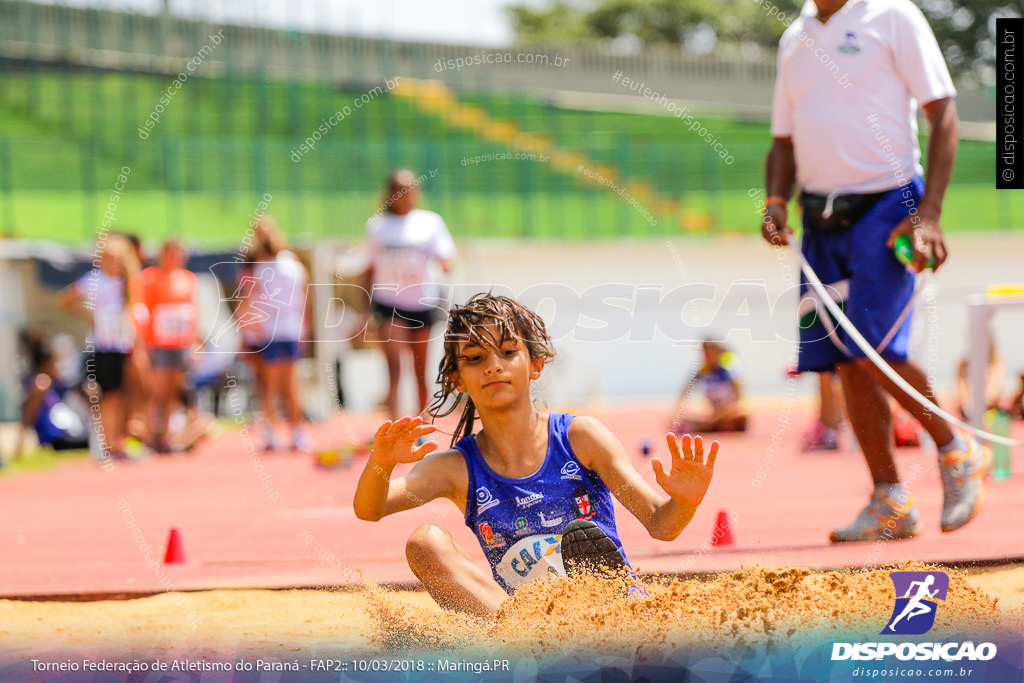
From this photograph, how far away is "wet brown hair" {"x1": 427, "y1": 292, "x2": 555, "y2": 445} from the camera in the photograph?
3.07 m

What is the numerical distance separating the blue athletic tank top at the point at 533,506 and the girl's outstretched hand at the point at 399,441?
1.02 feet

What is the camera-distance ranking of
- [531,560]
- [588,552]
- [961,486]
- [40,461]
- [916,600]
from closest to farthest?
[916,600] < [588,552] < [531,560] < [961,486] < [40,461]

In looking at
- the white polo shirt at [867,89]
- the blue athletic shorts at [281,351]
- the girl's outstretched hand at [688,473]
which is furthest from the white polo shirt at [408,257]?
the girl's outstretched hand at [688,473]

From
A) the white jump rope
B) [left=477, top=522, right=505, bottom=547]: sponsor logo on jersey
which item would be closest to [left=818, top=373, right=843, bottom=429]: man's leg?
the white jump rope

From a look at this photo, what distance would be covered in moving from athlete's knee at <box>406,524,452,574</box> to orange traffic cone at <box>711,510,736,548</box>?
1.58 meters

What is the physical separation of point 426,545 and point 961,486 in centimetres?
209

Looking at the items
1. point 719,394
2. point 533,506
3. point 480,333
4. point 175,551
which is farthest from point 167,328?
point 533,506

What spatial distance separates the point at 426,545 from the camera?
290 cm

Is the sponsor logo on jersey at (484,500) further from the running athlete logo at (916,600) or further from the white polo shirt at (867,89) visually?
the white polo shirt at (867,89)

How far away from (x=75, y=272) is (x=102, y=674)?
11301 mm

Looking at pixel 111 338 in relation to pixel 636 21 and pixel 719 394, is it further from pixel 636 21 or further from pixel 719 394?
pixel 636 21

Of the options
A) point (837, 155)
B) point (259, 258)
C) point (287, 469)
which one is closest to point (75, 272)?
point (259, 258)

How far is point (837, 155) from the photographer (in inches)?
164

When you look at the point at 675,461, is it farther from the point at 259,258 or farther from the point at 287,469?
the point at 259,258
